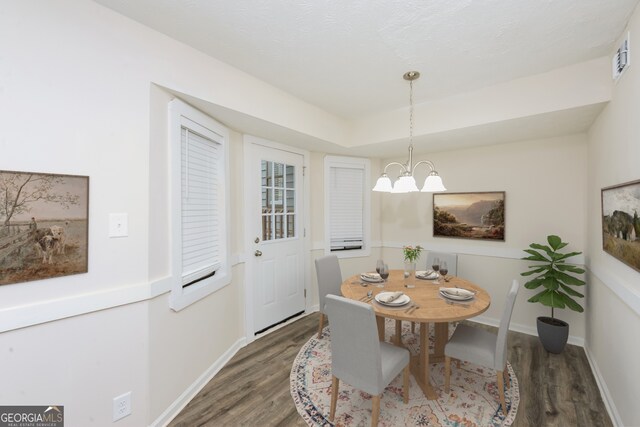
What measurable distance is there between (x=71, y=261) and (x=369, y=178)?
355cm

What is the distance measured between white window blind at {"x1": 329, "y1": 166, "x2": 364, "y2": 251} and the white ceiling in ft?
5.31

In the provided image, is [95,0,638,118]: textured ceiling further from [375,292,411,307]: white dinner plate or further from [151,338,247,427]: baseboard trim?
[151,338,247,427]: baseboard trim

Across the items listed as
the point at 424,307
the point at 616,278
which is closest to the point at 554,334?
the point at 616,278

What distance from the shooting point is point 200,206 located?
232cm

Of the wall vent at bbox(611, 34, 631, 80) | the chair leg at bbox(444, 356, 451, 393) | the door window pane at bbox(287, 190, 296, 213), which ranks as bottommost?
the chair leg at bbox(444, 356, 451, 393)

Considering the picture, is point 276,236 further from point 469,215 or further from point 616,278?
point 616,278

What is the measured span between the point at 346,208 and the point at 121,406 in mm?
3147

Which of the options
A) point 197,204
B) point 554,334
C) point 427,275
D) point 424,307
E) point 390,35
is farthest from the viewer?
point 427,275

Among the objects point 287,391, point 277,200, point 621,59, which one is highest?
point 621,59

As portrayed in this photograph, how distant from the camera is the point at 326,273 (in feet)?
9.67

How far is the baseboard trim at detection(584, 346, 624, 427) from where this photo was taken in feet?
5.81

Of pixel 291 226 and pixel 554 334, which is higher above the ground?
pixel 291 226

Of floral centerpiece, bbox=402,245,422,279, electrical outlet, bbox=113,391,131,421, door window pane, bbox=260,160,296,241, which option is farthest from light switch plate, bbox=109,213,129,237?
floral centerpiece, bbox=402,245,422,279

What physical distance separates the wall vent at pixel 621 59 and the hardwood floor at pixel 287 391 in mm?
2386
